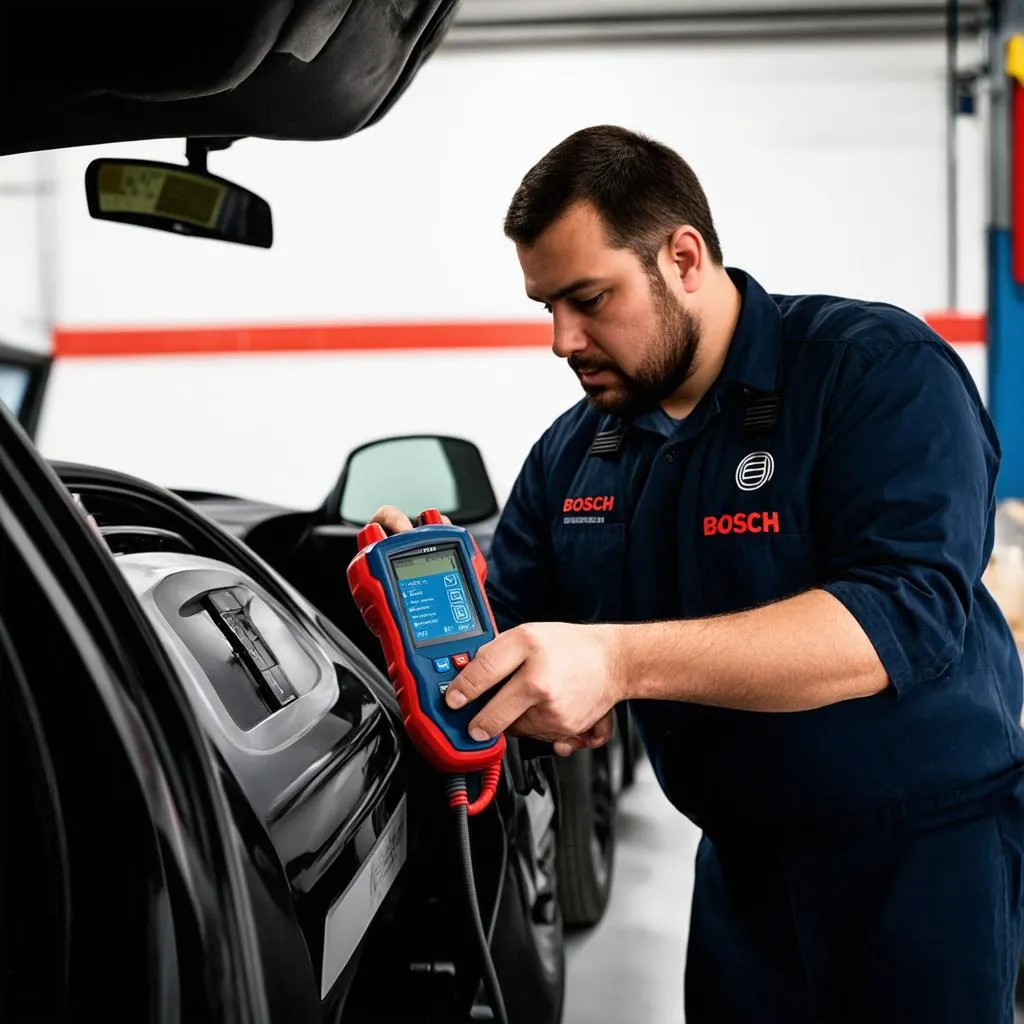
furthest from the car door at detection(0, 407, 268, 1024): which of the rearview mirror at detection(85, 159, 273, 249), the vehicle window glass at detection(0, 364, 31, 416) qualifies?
the vehicle window glass at detection(0, 364, 31, 416)

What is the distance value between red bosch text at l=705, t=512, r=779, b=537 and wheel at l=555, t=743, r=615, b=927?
133 centimetres

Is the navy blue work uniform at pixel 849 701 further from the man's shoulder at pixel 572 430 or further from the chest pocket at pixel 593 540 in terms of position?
the man's shoulder at pixel 572 430

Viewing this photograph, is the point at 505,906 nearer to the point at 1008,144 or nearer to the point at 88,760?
the point at 88,760

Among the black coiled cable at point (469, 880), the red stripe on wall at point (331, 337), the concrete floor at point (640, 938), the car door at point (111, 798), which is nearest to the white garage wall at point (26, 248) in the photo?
the red stripe on wall at point (331, 337)

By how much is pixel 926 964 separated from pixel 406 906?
2.10 feet

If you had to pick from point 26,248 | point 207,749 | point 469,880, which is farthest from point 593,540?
point 26,248

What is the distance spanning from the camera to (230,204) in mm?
1719

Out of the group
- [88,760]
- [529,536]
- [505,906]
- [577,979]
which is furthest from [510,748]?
[577,979]

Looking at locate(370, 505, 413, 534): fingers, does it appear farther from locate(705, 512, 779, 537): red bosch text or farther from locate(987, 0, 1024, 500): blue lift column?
locate(987, 0, 1024, 500): blue lift column

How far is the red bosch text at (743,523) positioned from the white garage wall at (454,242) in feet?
15.5

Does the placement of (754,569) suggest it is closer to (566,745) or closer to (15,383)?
(566,745)

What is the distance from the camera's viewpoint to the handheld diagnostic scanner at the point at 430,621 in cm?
113

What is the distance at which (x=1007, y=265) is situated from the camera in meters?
6.00

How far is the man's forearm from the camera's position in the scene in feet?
3.67
